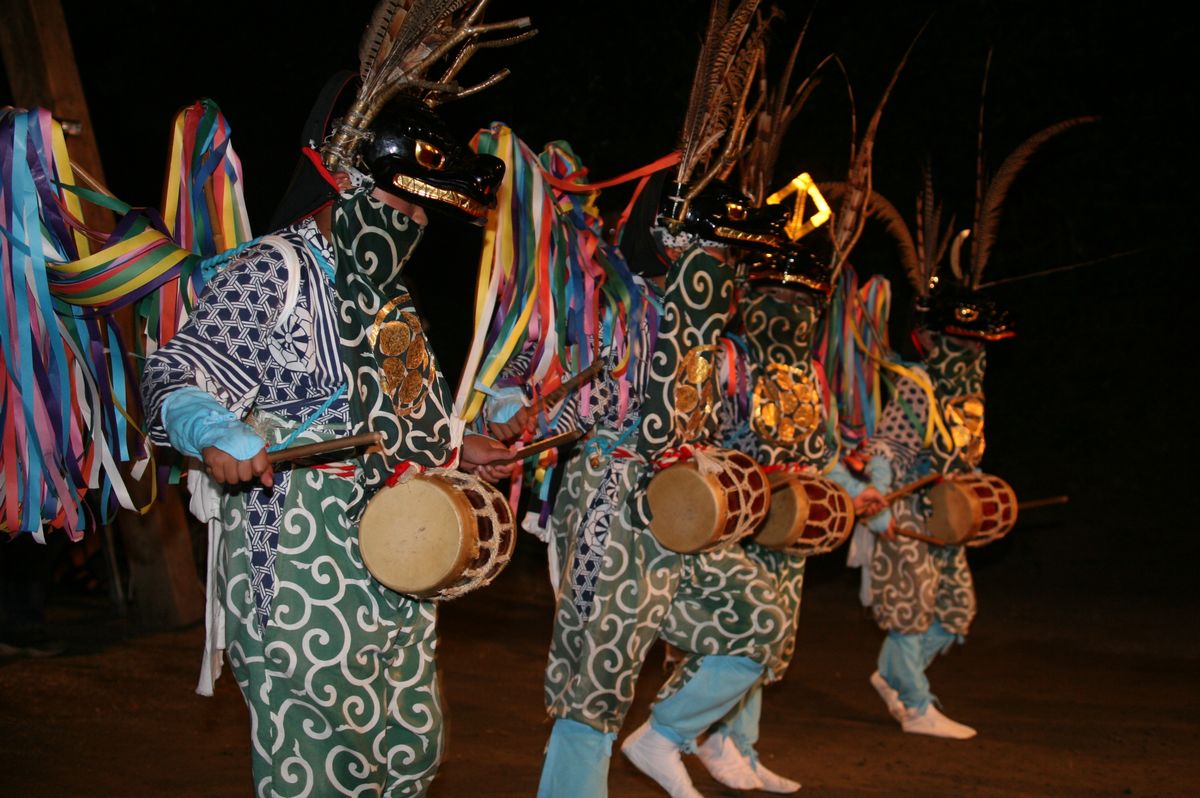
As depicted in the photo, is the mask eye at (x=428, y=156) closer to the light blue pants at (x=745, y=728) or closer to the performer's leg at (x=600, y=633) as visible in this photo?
the performer's leg at (x=600, y=633)

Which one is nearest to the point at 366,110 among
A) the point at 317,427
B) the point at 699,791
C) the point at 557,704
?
the point at 317,427

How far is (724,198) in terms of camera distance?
180 inches

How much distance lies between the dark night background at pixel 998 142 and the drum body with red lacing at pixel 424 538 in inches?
218

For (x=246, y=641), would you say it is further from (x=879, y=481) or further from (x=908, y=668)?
(x=908, y=668)

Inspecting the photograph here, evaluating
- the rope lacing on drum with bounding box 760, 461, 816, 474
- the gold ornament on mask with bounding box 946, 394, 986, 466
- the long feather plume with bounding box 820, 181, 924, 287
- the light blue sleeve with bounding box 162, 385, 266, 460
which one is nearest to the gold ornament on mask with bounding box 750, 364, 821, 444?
the rope lacing on drum with bounding box 760, 461, 816, 474

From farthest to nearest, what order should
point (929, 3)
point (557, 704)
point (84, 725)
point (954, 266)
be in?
point (929, 3) → point (954, 266) → point (84, 725) → point (557, 704)

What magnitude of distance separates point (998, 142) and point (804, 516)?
8580mm

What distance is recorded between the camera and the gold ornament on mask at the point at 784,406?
17.0 feet

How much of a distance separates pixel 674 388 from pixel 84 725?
336 cm

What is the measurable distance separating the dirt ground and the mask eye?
2.74 m

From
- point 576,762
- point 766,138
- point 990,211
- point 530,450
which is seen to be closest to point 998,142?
point 990,211

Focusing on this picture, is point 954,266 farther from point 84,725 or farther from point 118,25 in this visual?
point 118,25

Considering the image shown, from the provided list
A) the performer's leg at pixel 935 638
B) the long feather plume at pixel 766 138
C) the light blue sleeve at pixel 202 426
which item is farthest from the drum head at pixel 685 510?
the performer's leg at pixel 935 638

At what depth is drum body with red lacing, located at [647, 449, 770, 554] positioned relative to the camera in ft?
13.9
